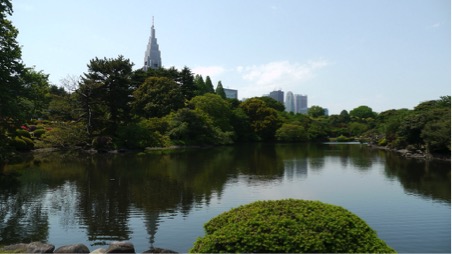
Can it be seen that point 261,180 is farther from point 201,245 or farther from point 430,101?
point 430,101

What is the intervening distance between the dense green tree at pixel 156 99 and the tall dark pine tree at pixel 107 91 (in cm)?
785

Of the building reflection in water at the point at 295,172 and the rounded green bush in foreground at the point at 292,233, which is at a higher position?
the rounded green bush in foreground at the point at 292,233

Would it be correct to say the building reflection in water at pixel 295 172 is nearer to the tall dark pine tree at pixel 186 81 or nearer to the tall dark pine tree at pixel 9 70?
the tall dark pine tree at pixel 9 70

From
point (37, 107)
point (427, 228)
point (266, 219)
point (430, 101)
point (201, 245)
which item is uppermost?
point (430, 101)

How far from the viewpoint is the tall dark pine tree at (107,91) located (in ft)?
110

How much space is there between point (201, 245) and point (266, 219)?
2.84ft

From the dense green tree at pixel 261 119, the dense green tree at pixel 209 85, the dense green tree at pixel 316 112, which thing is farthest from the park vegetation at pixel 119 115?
the dense green tree at pixel 316 112

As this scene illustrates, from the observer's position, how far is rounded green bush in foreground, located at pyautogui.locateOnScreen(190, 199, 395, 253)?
391cm

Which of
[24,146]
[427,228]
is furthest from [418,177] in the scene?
[24,146]

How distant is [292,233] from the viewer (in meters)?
3.97

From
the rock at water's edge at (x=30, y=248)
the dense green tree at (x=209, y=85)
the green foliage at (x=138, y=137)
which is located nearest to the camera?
the rock at water's edge at (x=30, y=248)

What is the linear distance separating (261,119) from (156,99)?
75.4ft

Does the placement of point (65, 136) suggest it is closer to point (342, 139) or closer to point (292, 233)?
point (292, 233)

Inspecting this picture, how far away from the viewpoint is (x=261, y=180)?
1775 cm
